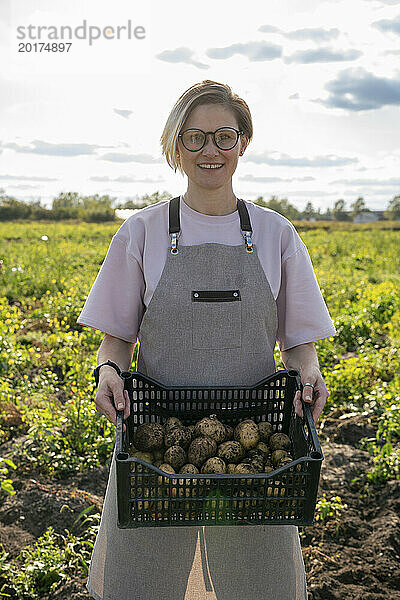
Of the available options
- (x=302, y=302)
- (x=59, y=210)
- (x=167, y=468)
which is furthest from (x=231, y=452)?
(x=59, y=210)

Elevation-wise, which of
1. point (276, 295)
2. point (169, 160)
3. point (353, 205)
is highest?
point (353, 205)

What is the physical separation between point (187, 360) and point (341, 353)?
11.3ft

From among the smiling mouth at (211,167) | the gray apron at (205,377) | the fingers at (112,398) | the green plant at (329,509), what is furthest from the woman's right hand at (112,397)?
the green plant at (329,509)

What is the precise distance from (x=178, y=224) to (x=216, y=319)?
1.06 feet

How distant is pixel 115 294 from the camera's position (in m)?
1.80

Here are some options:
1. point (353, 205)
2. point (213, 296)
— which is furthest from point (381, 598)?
point (353, 205)

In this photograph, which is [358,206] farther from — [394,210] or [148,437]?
[148,437]

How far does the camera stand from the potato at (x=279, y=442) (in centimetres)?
151

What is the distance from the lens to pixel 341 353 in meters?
4.92

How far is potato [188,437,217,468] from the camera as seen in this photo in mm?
1467

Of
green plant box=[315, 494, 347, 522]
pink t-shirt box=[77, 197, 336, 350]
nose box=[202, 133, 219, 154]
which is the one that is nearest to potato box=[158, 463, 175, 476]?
pink t-shirt box=[77, 197, 336, 350]

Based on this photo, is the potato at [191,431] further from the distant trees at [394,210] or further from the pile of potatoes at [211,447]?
the distant trees at [394,210]

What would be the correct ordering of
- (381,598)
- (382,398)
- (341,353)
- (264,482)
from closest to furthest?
(264,482) < (381,598) < (382,398) < (341,353)

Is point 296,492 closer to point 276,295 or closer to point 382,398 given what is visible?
point 276,295
